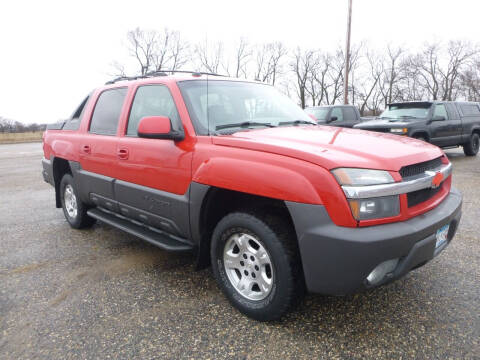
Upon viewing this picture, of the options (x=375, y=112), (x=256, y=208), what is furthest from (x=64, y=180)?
(x=375, y=112)

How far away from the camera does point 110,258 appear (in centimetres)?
Result: 374

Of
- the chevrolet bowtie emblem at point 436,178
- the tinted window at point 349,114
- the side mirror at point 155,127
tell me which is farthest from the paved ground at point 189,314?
the tinted window at point 349,114

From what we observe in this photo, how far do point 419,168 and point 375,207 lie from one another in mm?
618

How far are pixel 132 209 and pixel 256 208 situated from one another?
1453 mm

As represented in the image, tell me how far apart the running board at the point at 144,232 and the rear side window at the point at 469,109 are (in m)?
11.7

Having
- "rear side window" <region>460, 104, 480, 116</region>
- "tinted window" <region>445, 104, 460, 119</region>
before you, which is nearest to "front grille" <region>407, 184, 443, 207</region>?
"tinted window" <region>445, 104, 460, 119</region>

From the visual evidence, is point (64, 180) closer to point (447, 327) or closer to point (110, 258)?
point (110, 258)

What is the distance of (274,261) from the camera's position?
2299 mm

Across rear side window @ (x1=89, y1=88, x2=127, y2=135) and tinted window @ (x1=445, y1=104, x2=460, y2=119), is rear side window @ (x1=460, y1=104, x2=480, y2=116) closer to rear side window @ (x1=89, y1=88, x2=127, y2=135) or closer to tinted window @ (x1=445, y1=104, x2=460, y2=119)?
tinted window @ (x1=445, y1=104, x2=460, y2=119)

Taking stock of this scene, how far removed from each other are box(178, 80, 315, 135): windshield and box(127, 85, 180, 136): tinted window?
0.16m

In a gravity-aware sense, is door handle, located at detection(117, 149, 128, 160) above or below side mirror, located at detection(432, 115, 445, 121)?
below

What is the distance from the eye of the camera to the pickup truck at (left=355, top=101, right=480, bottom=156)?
9.84 meters

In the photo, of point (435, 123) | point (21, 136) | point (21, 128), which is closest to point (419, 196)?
point (435, 123)

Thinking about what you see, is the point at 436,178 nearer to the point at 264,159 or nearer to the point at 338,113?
the point at 264,159
